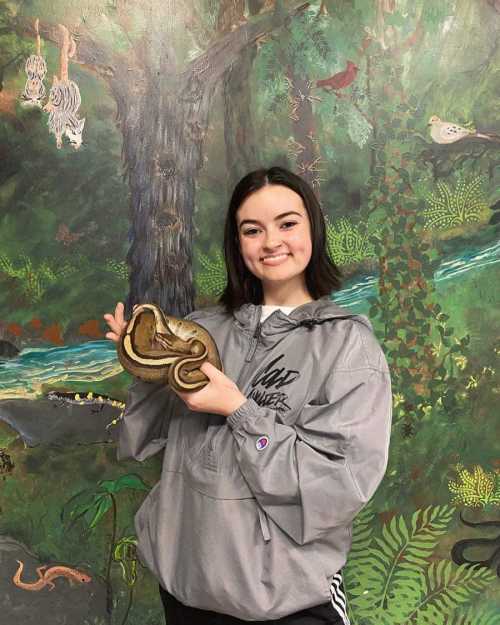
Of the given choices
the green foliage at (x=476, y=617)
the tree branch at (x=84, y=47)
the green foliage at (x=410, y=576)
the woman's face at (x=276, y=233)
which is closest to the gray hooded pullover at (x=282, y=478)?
the woman's face at (x=276, y=233)

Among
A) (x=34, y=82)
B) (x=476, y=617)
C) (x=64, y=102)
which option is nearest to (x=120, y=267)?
(x=64, y=102)

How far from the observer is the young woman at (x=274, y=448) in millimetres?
1620

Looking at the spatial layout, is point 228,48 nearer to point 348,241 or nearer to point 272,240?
point 348,241

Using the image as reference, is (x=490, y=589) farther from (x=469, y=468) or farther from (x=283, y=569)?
(x=283, y=569)

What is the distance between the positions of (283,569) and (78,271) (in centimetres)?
179

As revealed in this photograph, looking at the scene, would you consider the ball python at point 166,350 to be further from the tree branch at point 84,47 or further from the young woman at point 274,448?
the tree branch at point 84,47

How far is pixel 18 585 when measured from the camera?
2.91m

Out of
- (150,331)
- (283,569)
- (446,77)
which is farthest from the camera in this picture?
(446,77)

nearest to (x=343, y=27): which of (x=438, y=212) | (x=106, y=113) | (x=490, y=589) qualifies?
(x=438, y=212)

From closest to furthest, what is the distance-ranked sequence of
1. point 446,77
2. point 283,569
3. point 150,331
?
point 283,569 < point 150,331 < point 446,77

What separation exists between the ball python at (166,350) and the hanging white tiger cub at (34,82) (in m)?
1.47

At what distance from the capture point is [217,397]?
1682 millimetres

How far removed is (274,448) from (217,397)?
0.67 feet

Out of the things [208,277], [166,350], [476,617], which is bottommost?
[476,617]
